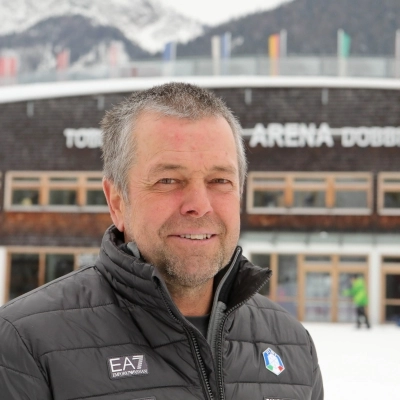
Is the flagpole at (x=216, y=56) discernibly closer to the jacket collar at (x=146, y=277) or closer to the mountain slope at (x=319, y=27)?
the jacket collar at (x=146, y=277)

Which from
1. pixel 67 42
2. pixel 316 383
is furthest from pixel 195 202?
pixel 67 42

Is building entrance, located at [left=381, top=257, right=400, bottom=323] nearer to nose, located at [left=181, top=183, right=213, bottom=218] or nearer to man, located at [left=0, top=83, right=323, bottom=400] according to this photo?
man, located at [left=0, top=83, right=323, bottom=400]

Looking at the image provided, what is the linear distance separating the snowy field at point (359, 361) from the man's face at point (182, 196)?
6.83 m

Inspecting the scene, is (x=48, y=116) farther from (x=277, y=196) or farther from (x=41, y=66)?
(x=41, y=66)

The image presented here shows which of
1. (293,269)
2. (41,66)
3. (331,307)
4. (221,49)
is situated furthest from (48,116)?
(41,66)

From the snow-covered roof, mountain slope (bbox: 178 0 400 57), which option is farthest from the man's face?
mountain slope (bbox: 178 0 400 57)

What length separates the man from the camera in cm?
190

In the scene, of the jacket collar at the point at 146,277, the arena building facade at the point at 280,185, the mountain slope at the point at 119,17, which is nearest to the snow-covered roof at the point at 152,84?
the arena building facade at the point at 280,185

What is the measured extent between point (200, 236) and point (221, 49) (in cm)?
2535

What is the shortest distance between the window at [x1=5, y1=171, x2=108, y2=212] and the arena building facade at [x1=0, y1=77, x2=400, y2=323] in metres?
0.03

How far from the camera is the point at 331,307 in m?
22.4

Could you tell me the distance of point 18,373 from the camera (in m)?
1.82

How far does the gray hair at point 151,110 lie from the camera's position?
2.11m

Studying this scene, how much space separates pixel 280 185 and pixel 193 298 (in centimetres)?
2136
